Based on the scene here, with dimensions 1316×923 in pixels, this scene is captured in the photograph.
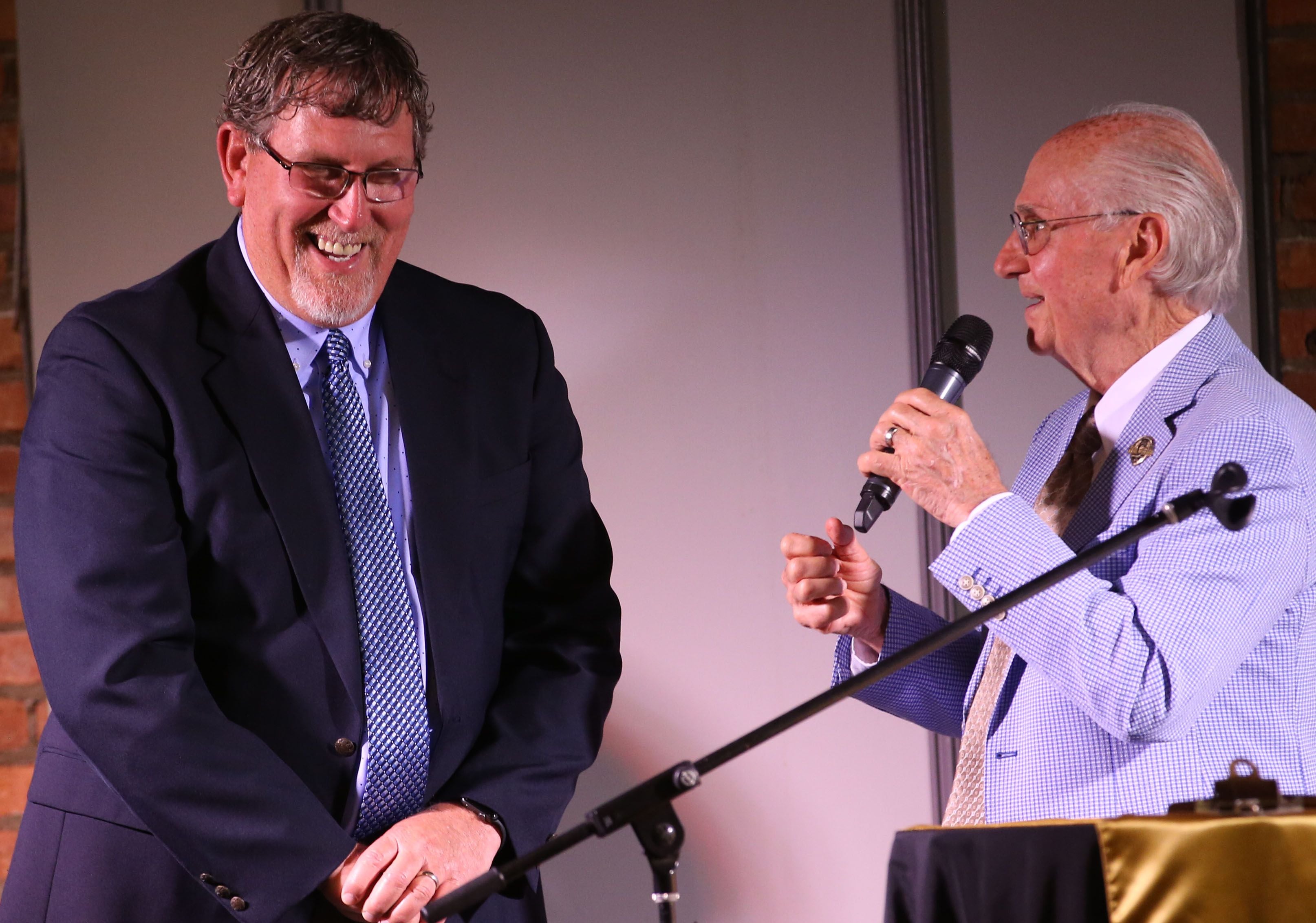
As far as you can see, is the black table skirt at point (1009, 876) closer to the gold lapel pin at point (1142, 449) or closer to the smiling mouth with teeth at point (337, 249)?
the gold lapel pin at point (1142, 449)

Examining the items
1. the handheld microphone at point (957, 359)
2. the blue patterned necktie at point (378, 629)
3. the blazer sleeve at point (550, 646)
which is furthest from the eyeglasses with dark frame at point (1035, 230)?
the blue patterned necktie at point (378, 629)

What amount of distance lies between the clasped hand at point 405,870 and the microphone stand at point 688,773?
Answer: 0.91 ft

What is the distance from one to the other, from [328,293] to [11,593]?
1306 mm

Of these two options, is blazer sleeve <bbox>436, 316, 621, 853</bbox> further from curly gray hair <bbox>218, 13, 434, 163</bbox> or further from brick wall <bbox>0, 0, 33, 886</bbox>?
brick wall <bbox>0, 0, 33, 886</bbox>

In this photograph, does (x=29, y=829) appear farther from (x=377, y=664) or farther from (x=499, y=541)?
(x=499, y=541)

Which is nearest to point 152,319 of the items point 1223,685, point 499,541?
point 499,541

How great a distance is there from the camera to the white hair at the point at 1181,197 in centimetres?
149

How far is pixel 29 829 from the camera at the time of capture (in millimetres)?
1282

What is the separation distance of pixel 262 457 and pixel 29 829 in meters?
0.44

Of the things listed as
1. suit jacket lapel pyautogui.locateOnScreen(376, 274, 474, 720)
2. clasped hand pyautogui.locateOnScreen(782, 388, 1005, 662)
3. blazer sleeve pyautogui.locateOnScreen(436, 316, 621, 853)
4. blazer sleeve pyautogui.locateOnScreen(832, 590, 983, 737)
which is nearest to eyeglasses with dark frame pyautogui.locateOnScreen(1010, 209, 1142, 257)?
clasped hand pyautogui.locateOnScreen(782, 388, 1005, 662)


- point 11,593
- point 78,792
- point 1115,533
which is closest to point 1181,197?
point 1115,533

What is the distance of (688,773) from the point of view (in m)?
0.97

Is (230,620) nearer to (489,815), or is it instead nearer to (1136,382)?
(489,815)

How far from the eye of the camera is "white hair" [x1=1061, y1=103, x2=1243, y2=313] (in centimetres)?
149
